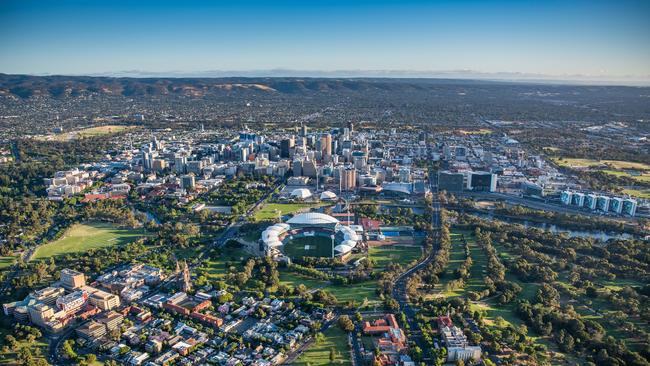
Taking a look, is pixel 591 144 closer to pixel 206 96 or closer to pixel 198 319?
pixel 198 319

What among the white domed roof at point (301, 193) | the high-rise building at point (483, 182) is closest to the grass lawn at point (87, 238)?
the white domed roof at point (301, 193)

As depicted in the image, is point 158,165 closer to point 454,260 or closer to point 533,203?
point 454,260

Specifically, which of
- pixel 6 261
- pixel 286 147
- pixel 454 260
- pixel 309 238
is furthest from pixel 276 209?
pixel 286 147

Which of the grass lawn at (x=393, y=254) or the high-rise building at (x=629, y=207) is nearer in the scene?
the grass lawn at (x=393, y=254)

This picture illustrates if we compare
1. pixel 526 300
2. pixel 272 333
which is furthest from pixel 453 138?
pixel 272 333

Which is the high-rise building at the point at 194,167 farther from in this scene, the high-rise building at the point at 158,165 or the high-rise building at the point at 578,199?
the high-rise building at the point at 578,199

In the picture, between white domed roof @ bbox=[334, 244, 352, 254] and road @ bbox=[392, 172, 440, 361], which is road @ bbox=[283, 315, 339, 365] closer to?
road @ bbox=[392, 172, 440, 361]

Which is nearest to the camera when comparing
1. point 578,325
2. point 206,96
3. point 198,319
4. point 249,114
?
point 578,325
